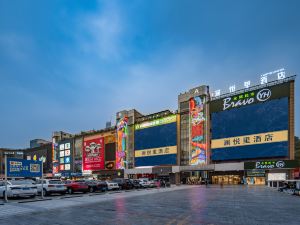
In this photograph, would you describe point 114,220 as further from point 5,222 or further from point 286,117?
point 286,117

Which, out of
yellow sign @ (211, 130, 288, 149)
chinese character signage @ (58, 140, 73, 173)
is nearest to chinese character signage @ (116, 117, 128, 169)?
chinese character signage @ (58, 140, 73, 173)

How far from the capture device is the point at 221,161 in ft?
213

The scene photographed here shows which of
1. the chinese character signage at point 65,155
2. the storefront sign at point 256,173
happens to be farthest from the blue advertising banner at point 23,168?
the chinese character signage at point 65,155

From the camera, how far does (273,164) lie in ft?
180

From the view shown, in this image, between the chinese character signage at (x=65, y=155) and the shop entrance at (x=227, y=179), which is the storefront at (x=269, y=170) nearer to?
the shop entrance at (x=227, y=179)

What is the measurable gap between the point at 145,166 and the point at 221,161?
962 inches

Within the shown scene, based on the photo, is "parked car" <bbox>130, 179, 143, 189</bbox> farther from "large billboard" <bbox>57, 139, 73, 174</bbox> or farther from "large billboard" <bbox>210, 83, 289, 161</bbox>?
"large billboard" <bbox>57, 139, 73, 174</bbox>

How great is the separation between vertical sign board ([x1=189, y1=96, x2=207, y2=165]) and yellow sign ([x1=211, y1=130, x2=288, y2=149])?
3111 millimetres

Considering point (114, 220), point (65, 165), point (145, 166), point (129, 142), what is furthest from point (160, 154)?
point (114, 220)

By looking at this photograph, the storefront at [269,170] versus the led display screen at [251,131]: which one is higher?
the led display screen at [251,131]

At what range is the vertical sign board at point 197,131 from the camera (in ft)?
224

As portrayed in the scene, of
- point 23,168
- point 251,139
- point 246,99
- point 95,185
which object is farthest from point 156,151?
point 23,168

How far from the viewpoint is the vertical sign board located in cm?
6831

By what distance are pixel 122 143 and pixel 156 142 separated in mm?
14429
